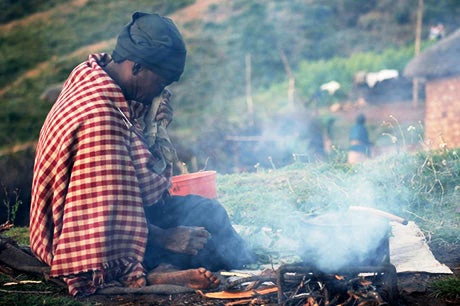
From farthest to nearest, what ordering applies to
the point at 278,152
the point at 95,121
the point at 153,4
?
the point at 153,4 → the point at 278,152 → the point at 95,121

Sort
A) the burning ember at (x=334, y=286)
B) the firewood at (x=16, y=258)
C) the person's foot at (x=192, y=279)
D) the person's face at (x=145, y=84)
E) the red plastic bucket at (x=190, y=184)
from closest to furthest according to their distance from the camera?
the burning ember at (x=334, y=286) < the person's foot at (x=192, y=279) < the person's face at (x=145, y=84) < the firewood at (x=16, y=258) < the red plastic bucket at (x=190, y=184)

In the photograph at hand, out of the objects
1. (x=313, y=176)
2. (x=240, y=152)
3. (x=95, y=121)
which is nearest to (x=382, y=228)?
(x=95, y=121)

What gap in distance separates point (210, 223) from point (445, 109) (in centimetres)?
1211

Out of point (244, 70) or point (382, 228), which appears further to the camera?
point (244, 70)

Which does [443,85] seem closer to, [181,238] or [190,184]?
[190,184]

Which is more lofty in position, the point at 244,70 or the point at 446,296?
the point at 446,296

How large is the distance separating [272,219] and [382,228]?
1790 mm

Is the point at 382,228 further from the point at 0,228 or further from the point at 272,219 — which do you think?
the point at 0,228

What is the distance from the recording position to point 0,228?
14.9 feet

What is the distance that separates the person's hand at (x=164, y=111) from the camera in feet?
12.8

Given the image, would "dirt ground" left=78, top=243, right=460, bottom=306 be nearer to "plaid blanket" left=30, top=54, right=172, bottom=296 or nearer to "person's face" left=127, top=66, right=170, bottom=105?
"plaid blanket" left=30, top=54, right=172, bottom=296

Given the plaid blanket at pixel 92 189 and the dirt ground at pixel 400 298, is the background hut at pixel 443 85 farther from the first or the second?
the plaid blanket at pixel 92 189

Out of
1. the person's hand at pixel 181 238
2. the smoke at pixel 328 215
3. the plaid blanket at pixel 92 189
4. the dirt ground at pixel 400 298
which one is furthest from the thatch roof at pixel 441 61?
the plaid blanket at pixel 92 189

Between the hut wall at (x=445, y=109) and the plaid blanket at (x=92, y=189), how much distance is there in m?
12.1
